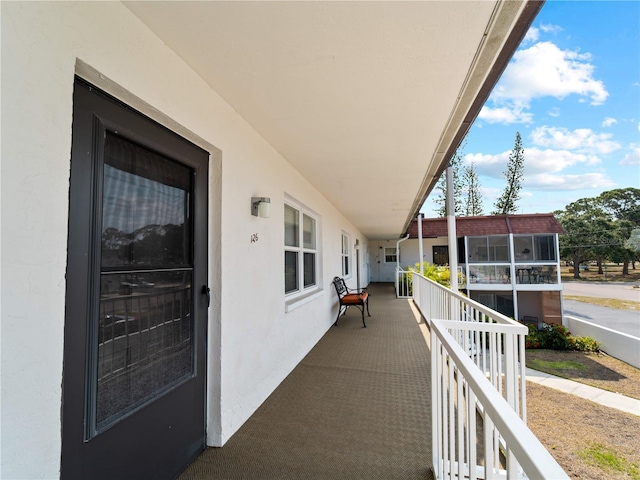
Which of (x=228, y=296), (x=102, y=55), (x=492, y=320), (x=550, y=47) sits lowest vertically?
(x=492, y=320)

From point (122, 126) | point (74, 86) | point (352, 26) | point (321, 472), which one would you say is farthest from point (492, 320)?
point (74, 86)

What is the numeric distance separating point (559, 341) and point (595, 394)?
6.02 metres

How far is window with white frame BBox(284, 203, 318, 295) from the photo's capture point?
3805 millimetres

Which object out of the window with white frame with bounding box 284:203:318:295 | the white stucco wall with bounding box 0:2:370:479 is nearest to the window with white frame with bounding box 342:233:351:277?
the window with white frame with bounding box 284:203:318:295

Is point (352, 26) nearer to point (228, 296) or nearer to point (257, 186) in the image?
point (257, 186)

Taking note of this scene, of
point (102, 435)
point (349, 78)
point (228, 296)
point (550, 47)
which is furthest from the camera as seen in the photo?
point (550, 47)

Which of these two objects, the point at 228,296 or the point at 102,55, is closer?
the point at 102,55

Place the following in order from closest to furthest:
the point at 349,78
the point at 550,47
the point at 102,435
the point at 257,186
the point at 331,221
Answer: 1. the point at 102,435
2. the point at 349,78
3. the point at 257,186
4. the point at 550,47
5. the point at 331,221

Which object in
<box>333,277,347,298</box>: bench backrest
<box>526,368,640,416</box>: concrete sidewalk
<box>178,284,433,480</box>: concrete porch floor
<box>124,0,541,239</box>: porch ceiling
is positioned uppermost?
<box>124,0,541,239</box>: porch ceiling

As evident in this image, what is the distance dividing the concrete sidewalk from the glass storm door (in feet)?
21.3

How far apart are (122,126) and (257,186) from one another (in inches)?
52.2

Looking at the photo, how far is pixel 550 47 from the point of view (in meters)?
5.32

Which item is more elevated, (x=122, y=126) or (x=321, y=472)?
(x=122, y=126)

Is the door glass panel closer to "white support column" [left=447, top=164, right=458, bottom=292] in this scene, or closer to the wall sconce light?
the wall sconce light
